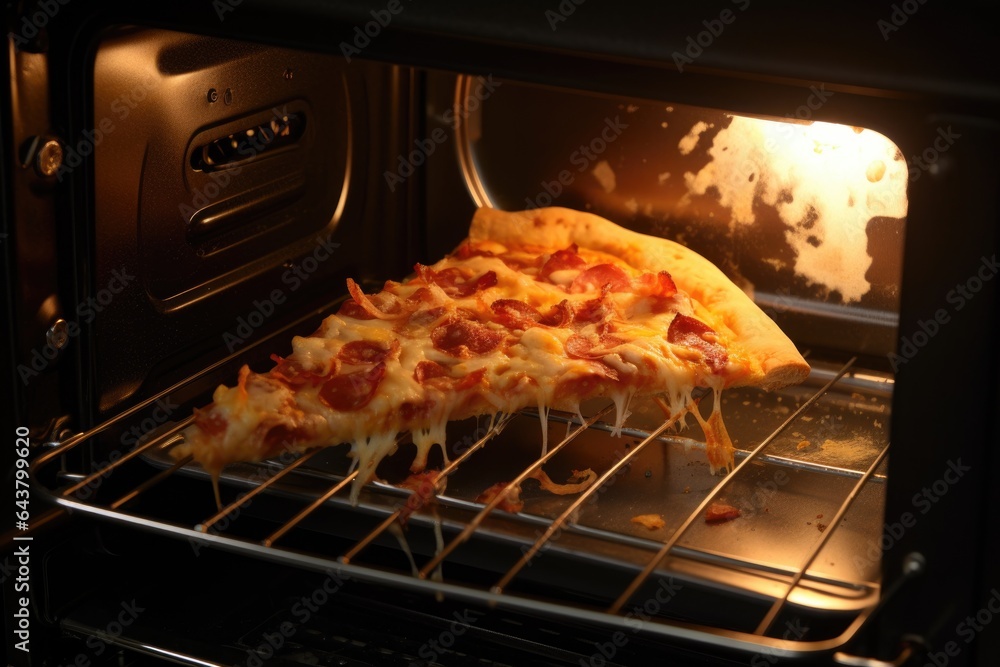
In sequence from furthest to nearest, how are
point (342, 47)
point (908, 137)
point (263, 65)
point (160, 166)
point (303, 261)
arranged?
point (303, 261) < point (263, 65) < point (160, 166) < point (342, 47) < point (908, 137)

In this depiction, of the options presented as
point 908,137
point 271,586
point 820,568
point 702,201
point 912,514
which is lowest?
point 271,586

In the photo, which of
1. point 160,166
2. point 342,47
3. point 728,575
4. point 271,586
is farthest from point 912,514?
point 160,166

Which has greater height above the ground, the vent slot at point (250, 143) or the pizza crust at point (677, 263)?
the vent slot at point (250, 143)

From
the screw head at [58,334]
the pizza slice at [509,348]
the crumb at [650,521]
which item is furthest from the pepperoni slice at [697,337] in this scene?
the screw head at [58,334]

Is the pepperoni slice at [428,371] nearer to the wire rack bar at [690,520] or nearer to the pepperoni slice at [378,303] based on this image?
the pepperoni slice at [378,303]

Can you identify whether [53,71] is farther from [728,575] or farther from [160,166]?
[728,575]

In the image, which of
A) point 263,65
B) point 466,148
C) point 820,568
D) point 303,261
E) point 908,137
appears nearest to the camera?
point 908,137

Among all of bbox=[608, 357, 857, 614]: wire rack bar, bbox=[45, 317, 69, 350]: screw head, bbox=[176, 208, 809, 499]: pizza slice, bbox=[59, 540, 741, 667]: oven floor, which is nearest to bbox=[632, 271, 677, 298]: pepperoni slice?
bbox=[176, 208, 809, 499]: pizza slice
